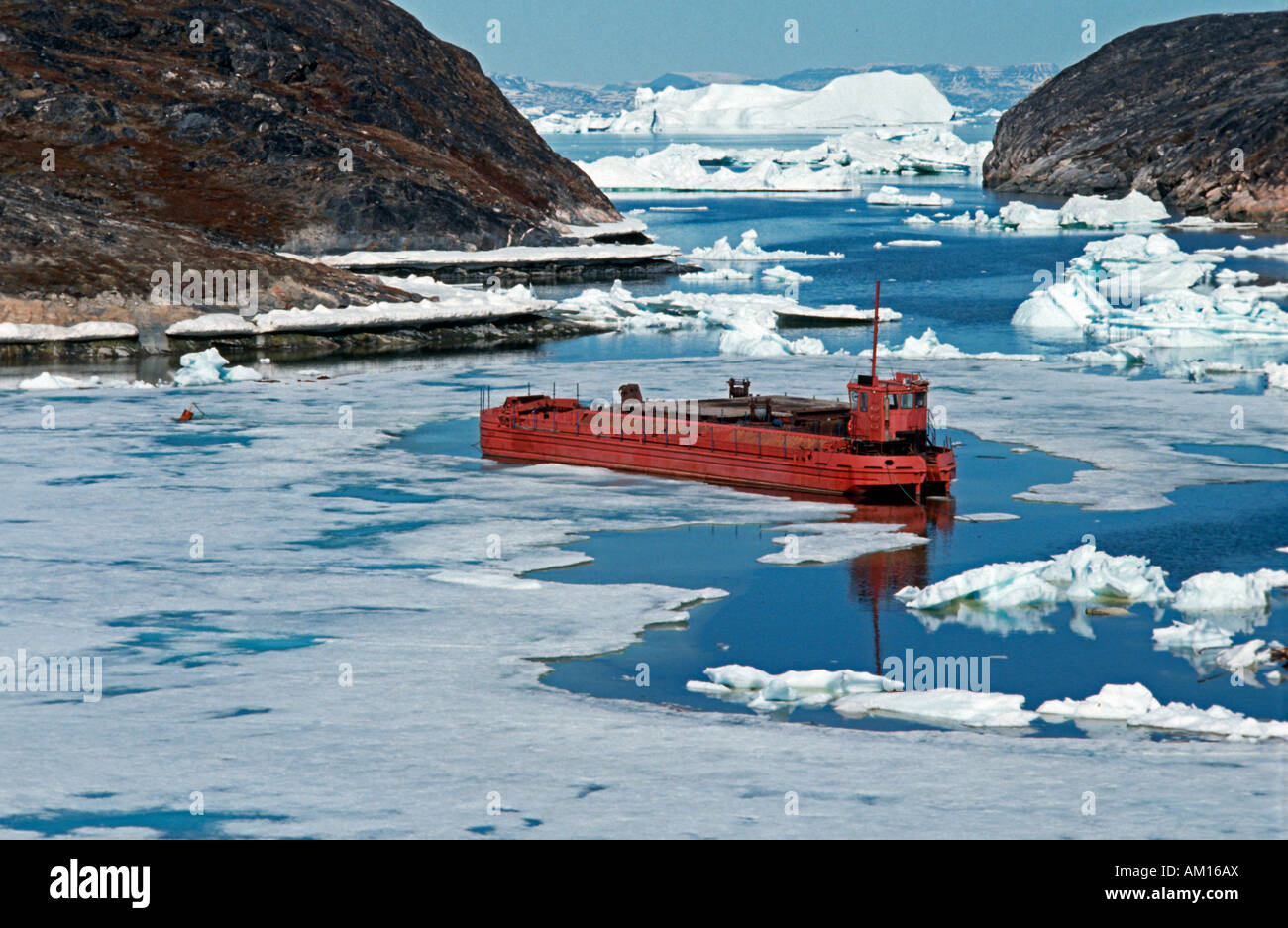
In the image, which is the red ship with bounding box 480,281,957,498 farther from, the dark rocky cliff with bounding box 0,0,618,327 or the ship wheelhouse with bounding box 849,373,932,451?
the dark rocky cliff with bounding box 0,0,618,327

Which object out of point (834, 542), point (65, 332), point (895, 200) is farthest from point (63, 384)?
point (895, 200)

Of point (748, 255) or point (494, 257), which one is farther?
point (748, 255)

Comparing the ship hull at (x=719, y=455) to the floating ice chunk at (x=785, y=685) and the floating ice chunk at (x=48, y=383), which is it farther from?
the floating ice chunk at (x=48, y=383)

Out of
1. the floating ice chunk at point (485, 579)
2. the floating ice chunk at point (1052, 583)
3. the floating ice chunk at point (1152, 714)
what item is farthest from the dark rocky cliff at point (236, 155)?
the floating ice chunk at point (1152, 714)

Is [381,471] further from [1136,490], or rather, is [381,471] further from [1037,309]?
A: [1037,309]

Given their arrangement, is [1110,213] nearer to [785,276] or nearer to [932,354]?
[785,276]

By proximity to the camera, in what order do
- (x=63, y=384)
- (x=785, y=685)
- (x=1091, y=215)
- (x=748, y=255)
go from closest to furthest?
(x=785, y=685)
(x=63, y=384)
(x=748, y=255)
(x=1091, y=215)
